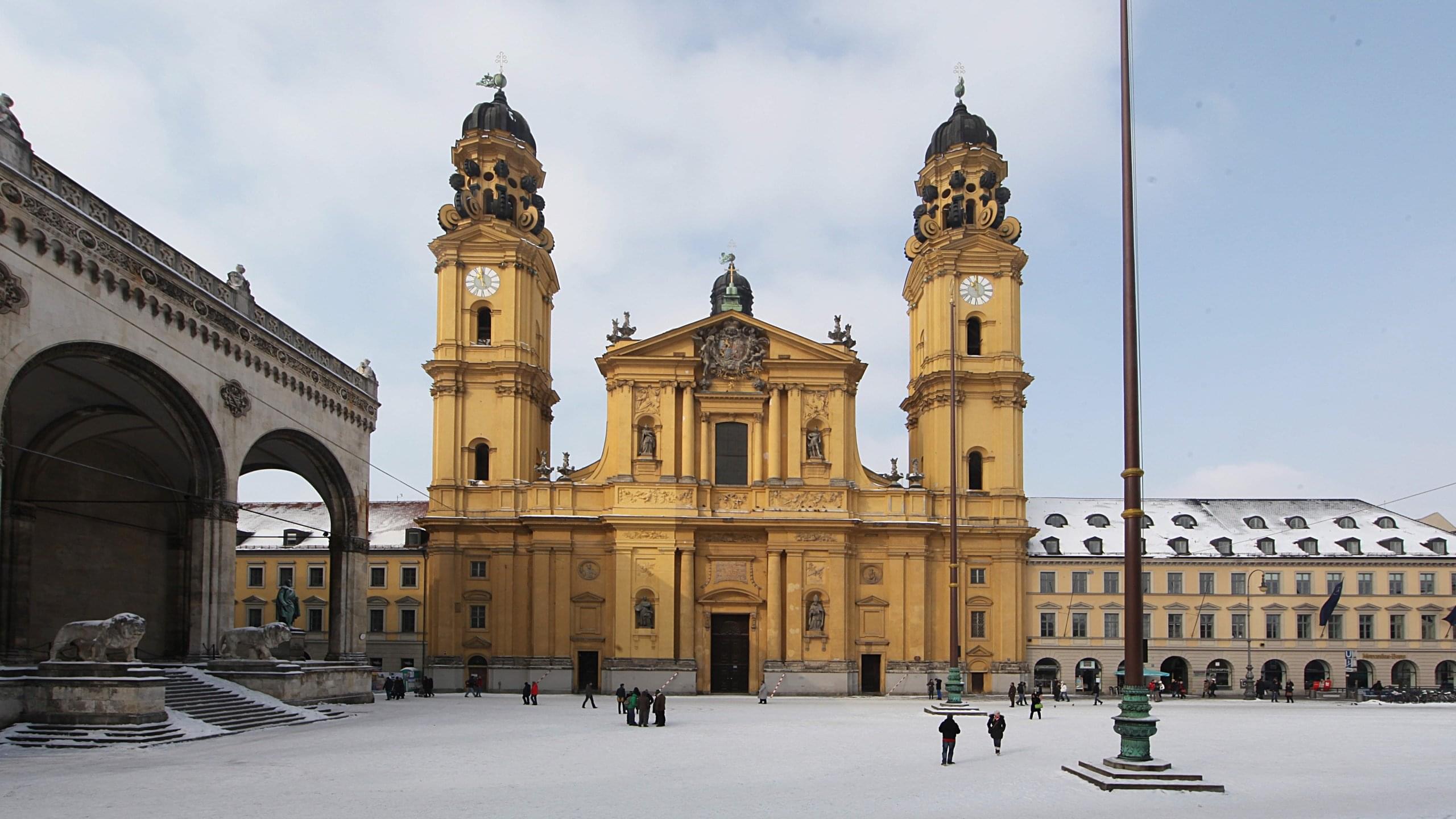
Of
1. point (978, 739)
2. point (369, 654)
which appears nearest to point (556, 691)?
point (369, 654)

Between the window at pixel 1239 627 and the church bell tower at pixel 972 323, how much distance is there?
46.4ft

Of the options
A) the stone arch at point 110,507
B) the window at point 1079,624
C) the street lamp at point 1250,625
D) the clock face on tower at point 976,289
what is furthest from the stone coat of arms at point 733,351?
the street lamp at point 1250,625

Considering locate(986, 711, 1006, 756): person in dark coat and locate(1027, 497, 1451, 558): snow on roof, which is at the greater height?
locate(1027, 497, 1451, 558): snow on roof

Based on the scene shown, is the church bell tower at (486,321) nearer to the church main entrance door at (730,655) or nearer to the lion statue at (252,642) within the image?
the church main entrance door at (730,655)

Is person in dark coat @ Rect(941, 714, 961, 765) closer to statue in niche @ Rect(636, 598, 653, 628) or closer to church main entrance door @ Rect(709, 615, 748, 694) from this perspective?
statue in niche @ Rect(636, 598, 653, 628)

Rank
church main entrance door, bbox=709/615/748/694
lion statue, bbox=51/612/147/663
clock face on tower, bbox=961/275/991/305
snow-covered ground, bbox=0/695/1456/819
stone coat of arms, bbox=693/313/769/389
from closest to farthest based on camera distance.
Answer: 1. snow-covered ground, bbox=0/695/1456/819
2. lion statue, bbox=51/612/147/663
3. church main entrance door, bbox=709/615/748/694
4. stone coat of arms, bbox=693/313/769/389
5. clock face on tower, bbox=961/275/991/305

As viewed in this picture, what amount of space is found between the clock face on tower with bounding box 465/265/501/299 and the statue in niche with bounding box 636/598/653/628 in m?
16.4

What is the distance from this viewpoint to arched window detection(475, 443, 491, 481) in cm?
5962

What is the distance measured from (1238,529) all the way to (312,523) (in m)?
51.7

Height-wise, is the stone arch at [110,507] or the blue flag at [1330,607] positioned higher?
the stone arch at [110,507]

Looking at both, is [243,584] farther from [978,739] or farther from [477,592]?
[978,739]

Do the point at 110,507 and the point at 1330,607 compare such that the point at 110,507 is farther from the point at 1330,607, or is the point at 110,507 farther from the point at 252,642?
the point at 1330,607

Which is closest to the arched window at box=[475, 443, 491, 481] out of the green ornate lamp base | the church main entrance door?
the church main entrance door

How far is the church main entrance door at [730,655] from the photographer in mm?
58000
